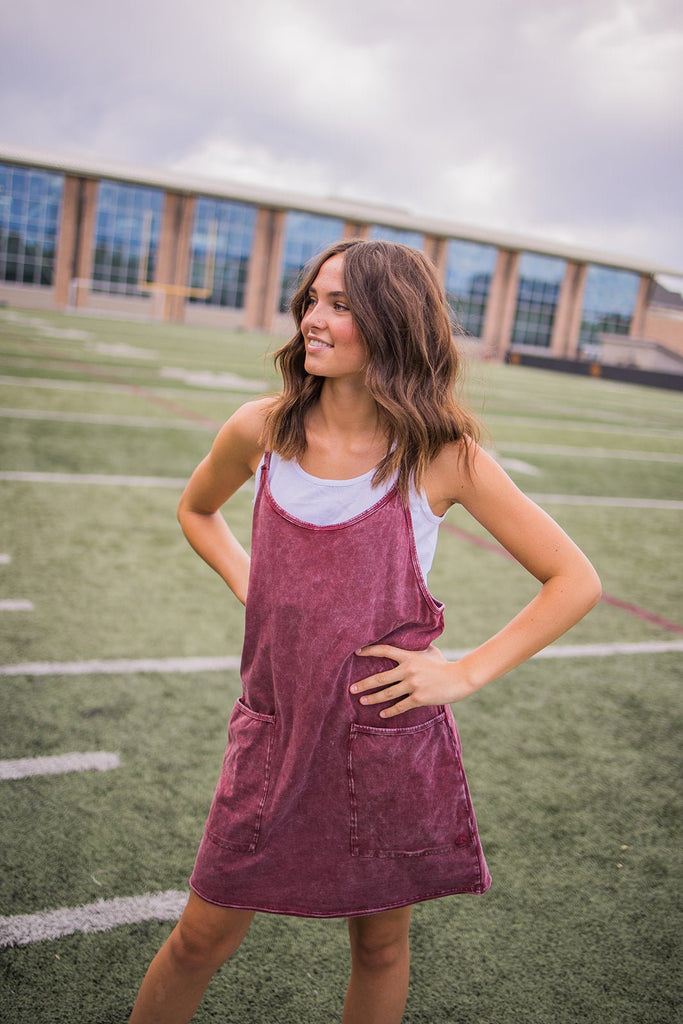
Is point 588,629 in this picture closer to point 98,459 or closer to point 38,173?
point 98,459

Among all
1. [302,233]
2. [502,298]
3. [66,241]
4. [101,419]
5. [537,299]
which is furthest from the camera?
[537,299]

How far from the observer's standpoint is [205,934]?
1721 mm

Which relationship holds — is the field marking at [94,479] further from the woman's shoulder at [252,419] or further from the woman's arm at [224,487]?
the woman's shoulder at [252,419]

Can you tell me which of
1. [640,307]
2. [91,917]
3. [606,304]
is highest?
[640,307]

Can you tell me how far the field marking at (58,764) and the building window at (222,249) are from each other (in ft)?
167

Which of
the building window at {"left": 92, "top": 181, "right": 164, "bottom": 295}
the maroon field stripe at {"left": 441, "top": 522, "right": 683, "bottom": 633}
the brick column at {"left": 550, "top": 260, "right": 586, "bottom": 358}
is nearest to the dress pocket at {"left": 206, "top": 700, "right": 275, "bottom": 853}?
the maroon field stripe at {"left": 441, "top": 522, "right": 683, "bottom": 633}

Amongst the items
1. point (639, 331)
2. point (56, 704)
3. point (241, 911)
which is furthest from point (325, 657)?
point (639, 331)

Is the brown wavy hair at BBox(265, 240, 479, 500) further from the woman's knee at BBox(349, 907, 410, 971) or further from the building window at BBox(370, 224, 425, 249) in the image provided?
the building window at BBox(370, 224, 425, 249)

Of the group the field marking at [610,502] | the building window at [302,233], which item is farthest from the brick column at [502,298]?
the field marking at [610,502]

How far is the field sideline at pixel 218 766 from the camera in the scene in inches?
Result: 93.3

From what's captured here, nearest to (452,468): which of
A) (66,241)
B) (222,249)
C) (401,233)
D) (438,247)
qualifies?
(66,241)

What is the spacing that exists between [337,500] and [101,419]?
9933 mm

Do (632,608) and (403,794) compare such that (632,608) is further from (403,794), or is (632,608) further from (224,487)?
(403,794)

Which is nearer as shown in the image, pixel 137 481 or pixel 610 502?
pixel 137 481
